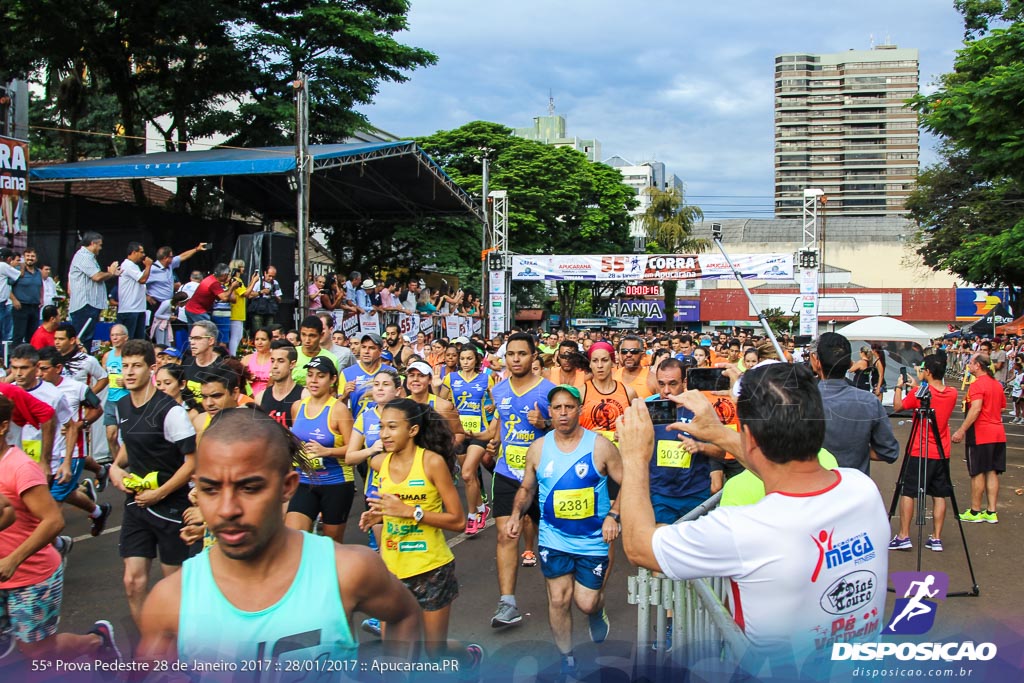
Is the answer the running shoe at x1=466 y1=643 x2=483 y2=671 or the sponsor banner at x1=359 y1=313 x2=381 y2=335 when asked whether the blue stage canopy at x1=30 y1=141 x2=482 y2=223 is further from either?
the running shoe at x1=466 y1=643 x2=483 y2=671

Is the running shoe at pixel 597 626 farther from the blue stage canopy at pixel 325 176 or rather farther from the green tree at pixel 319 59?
the green tree at pixel 319 59

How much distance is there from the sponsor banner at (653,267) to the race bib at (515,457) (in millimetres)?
15229

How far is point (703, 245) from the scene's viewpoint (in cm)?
4653

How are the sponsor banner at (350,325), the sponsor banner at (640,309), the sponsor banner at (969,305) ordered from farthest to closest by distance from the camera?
1. the sponsor banner at (640,309)
2. the sponsor banner at (969,305)
3. the sponsor banner at (350,325)

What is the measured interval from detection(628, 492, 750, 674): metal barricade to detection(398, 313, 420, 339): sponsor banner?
1444 cm

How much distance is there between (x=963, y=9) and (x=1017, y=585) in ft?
47.2

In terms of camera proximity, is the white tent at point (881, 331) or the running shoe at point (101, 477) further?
the white tent at point (881, 331)

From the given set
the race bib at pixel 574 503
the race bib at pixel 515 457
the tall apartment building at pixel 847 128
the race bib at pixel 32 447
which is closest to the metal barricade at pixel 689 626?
the race bib at pixel 574 503

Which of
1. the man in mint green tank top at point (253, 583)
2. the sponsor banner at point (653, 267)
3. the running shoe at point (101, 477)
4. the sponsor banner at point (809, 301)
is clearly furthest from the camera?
the sponsor banner at point (653, 267)

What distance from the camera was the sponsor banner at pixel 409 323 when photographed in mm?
17625

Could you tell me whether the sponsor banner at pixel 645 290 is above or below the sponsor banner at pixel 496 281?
above

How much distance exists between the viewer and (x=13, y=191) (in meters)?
12.6

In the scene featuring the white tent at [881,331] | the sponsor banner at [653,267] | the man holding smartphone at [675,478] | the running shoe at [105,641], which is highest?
the sponsor banner at [653,267]

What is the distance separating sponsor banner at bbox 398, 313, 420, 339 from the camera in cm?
1762
